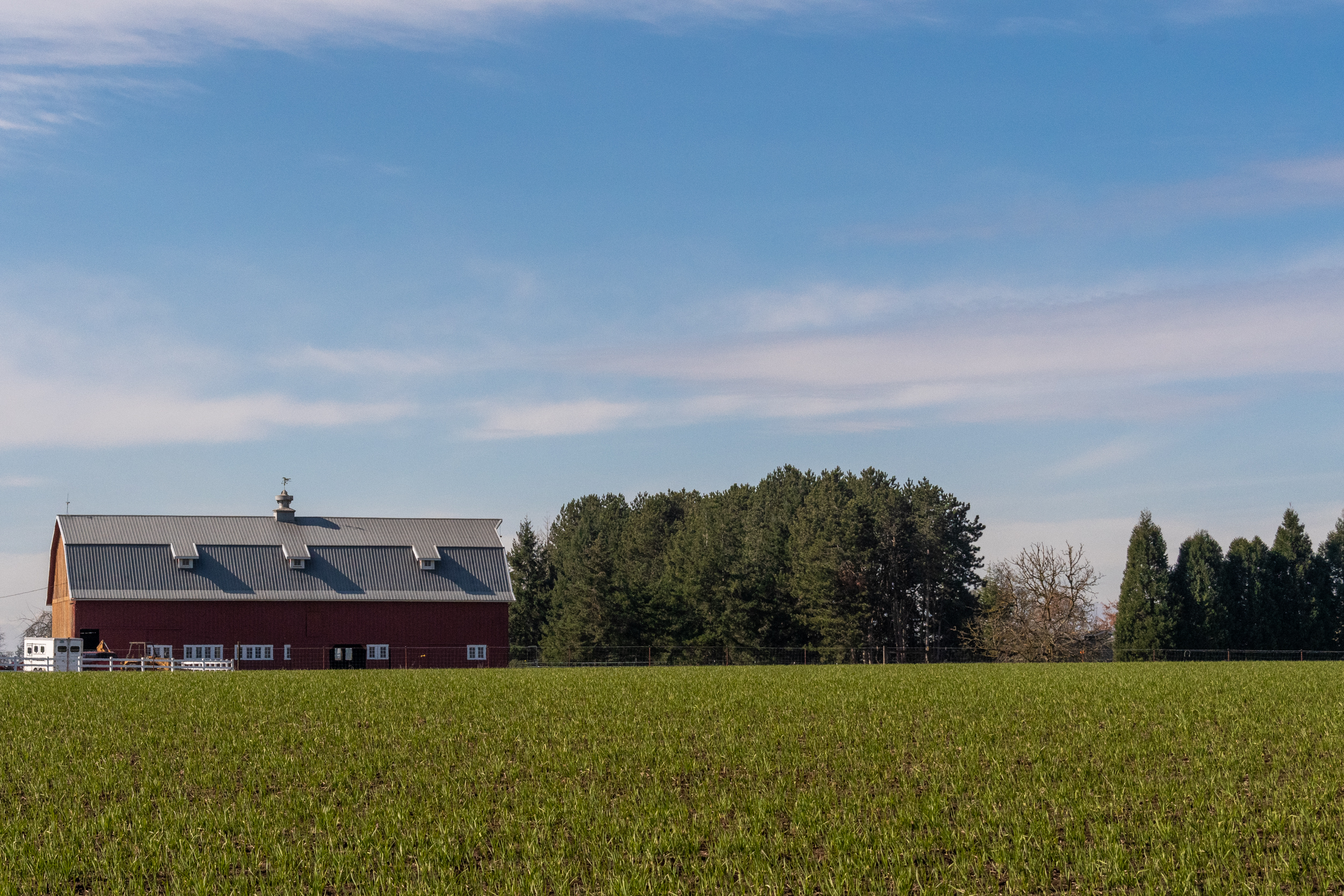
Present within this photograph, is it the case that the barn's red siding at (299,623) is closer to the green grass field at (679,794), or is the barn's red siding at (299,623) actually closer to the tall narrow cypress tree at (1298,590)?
the green grass field at (679,794)

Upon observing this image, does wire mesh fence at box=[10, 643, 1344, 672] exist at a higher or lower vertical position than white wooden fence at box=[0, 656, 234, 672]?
lower

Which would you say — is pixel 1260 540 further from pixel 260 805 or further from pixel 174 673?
pixel 260 805

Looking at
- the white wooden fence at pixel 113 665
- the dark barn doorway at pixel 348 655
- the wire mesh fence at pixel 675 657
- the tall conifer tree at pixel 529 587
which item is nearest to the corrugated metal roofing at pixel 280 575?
the dark barn doorway at pixel 348 655

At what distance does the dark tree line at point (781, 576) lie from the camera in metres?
79.1

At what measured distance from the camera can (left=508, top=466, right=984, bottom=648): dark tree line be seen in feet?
260

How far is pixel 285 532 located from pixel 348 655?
810cm

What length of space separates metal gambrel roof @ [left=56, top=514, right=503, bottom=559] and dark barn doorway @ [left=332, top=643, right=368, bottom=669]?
202 inches

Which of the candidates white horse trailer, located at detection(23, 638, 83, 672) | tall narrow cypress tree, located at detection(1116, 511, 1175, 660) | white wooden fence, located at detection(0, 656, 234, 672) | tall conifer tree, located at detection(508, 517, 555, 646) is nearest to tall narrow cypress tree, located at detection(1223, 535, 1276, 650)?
tall narrow cypress tree, located at detection(1116, 511, 1175, 660)

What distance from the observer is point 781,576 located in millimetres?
80812

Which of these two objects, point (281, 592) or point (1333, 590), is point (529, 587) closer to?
point (281, 592)

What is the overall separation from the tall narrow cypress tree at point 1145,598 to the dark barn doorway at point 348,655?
41.5 m

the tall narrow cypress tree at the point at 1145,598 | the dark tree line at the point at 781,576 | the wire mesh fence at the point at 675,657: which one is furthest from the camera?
the dark tree line at the point at 781,576

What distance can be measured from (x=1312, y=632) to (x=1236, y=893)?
81.4m

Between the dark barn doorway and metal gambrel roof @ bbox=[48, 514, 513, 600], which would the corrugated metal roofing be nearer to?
metal gambrel roof @ bbox=[48, 514, 513, 600]
